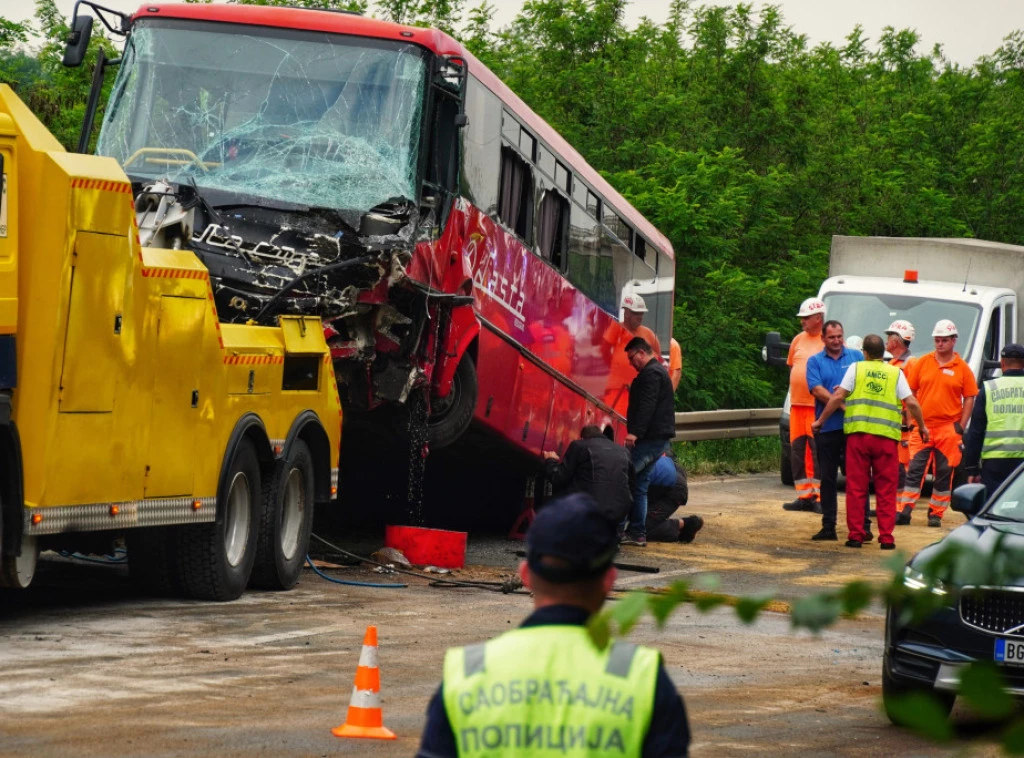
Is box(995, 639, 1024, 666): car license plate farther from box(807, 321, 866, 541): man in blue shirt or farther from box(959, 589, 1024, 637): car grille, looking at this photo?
box(807, 321, 866, 541): man in blue shirt

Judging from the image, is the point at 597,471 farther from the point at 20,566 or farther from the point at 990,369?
the point at 990,369

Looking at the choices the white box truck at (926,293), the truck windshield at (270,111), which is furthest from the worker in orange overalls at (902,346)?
the truck windshield at (270,111)

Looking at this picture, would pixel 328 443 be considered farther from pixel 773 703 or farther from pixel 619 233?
pixel 619 233

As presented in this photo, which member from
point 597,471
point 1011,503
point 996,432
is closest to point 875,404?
point 996,432

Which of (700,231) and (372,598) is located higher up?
(700,231)

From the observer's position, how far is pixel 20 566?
8.60m

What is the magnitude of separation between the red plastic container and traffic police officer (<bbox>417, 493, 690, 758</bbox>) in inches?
407

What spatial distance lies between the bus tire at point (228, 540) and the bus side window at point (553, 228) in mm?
4769

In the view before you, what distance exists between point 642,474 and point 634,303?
324cm

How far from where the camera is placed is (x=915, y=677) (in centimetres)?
773

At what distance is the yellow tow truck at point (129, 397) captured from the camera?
860cm

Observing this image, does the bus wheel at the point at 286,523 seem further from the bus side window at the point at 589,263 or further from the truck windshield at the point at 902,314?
the truck windshield at the point at 902,314

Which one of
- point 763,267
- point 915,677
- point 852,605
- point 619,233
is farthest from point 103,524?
point 763,267

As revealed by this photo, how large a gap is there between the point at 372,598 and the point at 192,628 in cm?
200
